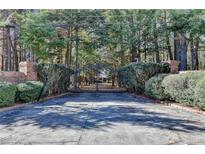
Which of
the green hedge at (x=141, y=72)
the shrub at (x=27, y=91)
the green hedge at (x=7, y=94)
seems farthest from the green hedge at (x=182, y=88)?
the green hedge at (x=7, y=94)

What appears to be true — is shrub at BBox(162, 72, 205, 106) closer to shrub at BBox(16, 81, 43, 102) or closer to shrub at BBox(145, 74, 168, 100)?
shrub at BBox(145, 74, 168, 100)

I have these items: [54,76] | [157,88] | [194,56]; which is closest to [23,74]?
[54,76]

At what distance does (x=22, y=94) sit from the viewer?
844 centimetres

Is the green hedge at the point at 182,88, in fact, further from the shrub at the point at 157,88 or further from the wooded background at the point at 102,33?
the wooded background at the point at 102,33

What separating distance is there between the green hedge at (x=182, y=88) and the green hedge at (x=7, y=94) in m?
3.97

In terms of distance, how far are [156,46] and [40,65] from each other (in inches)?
241

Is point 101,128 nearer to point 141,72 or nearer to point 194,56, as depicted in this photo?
point 141,72

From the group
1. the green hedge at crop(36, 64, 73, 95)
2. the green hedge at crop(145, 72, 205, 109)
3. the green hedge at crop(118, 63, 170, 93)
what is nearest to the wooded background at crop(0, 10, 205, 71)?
the green hedge at crop(118, 63, 170, 93)

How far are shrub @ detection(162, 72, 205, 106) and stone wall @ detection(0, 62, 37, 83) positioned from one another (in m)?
4.28

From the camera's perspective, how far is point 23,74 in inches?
387

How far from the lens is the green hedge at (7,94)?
23.8ft

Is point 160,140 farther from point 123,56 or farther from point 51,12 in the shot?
point 123,56

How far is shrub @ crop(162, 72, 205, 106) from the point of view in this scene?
275 inches

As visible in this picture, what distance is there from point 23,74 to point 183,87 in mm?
4964
